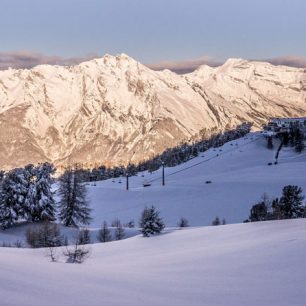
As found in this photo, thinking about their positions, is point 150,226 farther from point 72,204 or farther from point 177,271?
point 72,204

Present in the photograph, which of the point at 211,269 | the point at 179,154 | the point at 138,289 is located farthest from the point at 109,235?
the point at 179,154

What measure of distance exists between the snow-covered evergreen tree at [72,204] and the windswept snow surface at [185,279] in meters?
34.5

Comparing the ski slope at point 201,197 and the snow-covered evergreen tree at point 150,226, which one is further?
the ski slope at point 201,197

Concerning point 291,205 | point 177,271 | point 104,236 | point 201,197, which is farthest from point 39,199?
point 177,271

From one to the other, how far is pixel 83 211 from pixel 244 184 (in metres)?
29.9

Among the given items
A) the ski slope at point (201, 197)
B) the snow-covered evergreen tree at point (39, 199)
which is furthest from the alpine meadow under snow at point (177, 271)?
the ski slope at point (201, 197)

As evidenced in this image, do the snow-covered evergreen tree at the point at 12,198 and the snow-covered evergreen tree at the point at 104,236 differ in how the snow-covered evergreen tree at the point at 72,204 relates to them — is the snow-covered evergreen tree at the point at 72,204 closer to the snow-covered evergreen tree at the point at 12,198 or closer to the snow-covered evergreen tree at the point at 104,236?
the snow-covered evergreen tree at the point at 12,198

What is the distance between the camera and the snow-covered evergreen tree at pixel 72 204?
53.4m

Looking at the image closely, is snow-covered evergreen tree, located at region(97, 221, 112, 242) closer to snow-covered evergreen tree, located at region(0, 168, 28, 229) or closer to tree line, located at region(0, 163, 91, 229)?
tree line, located at region(0, 163, 91, 229)

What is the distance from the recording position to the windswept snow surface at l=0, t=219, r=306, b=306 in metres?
9.76

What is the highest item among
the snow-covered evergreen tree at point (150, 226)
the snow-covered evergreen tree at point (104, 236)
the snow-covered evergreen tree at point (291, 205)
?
the snow-covered evergreen tree at point (291, 205)

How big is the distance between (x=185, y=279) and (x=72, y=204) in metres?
41.9

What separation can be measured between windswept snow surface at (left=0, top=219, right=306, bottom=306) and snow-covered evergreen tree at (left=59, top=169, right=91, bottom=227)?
34.5 metres

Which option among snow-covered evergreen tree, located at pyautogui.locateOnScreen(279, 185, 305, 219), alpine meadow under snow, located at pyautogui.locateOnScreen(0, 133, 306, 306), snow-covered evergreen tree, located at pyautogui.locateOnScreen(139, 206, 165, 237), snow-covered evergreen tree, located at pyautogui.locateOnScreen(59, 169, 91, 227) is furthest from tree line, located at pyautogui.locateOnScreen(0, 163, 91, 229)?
snow-covered evergreen tree, located at pyautogui.locateOnScreen(279, 185, 305, 219)
